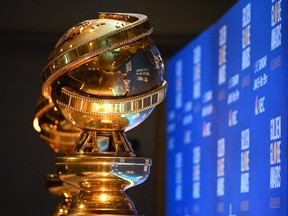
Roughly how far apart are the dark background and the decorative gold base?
1.79m

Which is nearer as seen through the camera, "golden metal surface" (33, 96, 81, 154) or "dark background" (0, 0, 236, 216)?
"golden metal surface" (33, 96, 81, 154)

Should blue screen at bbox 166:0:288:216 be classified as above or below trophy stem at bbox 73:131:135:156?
above

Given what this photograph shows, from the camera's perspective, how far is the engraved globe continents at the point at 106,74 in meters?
2.04

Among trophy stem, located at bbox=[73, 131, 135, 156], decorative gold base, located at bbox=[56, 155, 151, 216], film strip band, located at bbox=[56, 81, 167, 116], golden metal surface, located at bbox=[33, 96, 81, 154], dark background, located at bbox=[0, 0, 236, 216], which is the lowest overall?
decorative gold base, located at bbox=[56, 155, 151, 216]

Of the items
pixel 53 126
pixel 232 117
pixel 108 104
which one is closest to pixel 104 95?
pixel 108 104

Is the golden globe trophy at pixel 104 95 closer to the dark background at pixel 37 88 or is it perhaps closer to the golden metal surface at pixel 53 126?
the golden metal surface at pixel 53 126

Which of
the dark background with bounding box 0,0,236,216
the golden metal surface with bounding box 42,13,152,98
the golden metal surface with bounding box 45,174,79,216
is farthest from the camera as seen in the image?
the dark background with bounding box 0,0,236,216

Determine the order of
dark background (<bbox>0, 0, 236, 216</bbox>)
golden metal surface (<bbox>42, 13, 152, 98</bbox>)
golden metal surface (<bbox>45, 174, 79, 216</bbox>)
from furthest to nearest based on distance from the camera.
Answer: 1. dark background (<bbox>0, 0, 236, 216</bbox>)
2. golden metal surface (<bbox>45, 174, 79, 216</bbox>)
3. golden metal surface (<bbox>42, 13, 152, 98</bbox>)

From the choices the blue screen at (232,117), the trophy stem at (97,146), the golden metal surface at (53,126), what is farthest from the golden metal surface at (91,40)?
the blue screen at (232,117)

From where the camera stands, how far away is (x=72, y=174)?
2066 mm

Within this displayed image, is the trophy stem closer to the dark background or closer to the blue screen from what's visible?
the blue screen

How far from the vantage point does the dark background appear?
13.0 feet

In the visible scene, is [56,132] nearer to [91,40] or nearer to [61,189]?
[61,189]

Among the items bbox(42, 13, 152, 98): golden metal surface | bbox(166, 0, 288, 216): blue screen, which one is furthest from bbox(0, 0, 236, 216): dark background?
bbox(42, 13, 152, 98): golden metal surface
